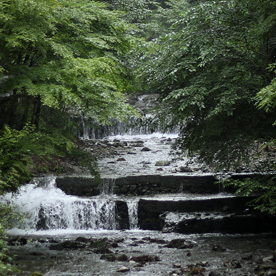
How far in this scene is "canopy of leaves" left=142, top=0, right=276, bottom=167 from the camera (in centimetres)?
830

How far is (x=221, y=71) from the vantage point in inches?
348

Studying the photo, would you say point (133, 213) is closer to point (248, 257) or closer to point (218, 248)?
point (218, 248)

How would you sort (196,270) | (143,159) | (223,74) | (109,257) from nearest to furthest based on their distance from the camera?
(196,270) < (223,74) < (109,257) < (143,159)

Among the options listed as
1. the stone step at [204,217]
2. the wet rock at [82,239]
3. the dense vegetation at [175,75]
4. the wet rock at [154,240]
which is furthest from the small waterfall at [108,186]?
the dense vegetation at [175,75]

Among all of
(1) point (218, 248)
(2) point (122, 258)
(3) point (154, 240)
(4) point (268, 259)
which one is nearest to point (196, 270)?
(4) point (268, 259)

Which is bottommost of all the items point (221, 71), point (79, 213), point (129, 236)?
point (129, 236)

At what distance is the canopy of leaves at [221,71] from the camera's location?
27.2 feet

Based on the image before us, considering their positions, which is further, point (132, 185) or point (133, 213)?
point (132, 185)

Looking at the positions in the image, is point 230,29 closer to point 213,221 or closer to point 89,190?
point 213,221

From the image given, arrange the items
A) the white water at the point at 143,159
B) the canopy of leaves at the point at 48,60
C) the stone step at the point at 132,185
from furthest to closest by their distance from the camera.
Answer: the white water at the point at 143,159 → the stone step at the point at 132,185 → the canopy of leaves at the point at 48,60

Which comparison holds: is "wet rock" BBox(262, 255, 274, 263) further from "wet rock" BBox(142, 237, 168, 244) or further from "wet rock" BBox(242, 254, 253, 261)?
"wet rock" BBox(142, 237, 168, 244)

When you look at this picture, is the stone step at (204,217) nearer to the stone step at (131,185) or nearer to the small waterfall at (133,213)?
the small waterfall at (133,213)

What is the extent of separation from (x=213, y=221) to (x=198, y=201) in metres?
0.81

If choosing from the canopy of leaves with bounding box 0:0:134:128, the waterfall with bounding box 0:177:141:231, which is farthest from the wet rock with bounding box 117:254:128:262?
the waterfall with bounding box 0:177:141:231
